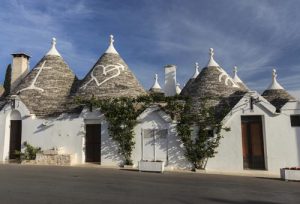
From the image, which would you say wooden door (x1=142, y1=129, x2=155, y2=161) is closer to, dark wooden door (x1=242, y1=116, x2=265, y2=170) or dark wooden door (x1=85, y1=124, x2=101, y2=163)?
dark wooden door (x1=85, y1=124, x2=101, y2=163)

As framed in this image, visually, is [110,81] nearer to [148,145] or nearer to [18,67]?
[148,145]

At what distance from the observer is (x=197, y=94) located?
18609 millimetres

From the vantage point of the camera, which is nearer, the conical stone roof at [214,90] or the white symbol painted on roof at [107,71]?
the conical stone roof at [214,90]

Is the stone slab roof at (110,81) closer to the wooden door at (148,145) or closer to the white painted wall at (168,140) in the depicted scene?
the white painted wall at (168,140)

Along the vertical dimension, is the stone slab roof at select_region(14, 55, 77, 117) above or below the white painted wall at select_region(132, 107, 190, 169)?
above

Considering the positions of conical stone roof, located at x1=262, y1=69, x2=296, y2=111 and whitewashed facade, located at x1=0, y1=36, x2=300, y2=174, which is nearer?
whitewashed facade, located at x1=0, y1=36, x2=300, y2=174

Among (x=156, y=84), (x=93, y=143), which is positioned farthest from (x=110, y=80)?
(x=156, y=84)

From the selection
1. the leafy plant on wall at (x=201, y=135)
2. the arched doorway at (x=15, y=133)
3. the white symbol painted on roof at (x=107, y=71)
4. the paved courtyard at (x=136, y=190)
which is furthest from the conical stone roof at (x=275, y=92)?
the arched doorway at (x=15, y=133)

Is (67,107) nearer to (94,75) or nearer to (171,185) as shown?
(94,75)

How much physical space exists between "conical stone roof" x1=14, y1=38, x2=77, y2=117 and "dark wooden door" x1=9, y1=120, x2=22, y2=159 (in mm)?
1388

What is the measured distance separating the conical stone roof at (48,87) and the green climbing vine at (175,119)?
292cm

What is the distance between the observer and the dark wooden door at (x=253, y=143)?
15.8m

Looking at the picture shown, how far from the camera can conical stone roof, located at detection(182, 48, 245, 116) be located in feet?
56.7

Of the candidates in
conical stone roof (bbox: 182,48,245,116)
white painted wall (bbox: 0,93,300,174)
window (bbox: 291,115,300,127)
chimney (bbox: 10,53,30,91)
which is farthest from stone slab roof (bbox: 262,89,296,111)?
chimney (bbox: 10,53,30,91)
